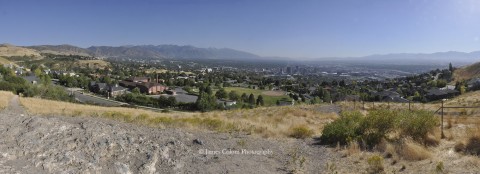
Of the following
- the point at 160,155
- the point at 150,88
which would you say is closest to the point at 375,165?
the point at 160,155

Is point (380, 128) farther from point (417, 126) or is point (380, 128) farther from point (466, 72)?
point (466, 72)

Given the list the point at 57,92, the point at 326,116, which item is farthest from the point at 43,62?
the point at 326,116

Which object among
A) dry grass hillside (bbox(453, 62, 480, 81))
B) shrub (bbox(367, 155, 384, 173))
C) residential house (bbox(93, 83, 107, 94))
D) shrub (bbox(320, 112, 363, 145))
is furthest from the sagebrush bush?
dry grass hillside (bbox(453, 62, 480, 81))

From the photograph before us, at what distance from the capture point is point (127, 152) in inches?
320

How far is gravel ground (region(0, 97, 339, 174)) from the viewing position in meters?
7.21

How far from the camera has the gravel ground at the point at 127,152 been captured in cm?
721

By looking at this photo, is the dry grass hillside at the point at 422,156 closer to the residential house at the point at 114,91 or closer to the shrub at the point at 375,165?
the shrub at the point at 375,165

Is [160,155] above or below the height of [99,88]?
above

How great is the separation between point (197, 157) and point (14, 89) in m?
46.8

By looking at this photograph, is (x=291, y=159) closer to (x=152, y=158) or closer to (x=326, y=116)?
(x=152, y=158)

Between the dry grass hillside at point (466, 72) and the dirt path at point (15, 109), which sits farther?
the dry grass hillside at point (466, 72)

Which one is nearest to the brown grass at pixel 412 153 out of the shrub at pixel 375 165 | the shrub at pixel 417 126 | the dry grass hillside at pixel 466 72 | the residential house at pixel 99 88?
the shrub at pixel 375 165

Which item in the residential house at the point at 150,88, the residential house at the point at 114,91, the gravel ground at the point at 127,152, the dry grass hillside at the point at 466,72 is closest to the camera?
the gravel ground at the point at 127,152

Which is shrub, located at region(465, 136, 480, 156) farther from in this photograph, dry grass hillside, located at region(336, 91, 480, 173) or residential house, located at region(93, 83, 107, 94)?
residential house, located at region(93, 83, 107, 94)
